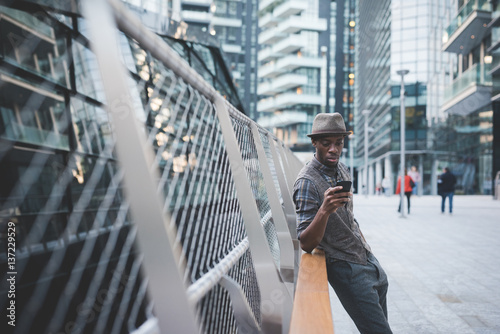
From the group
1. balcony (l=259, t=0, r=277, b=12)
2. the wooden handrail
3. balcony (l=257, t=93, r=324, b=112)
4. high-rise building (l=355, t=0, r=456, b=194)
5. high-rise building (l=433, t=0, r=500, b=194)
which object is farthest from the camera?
balcony (l=259, t=0, r=277, b=12)

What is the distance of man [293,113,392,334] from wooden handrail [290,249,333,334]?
122 millimetres

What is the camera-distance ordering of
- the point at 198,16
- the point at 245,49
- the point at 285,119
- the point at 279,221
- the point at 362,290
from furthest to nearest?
the point at 245,49, the point at 285,119, the point at 198,16, the point at 279,221, the point at 362,290

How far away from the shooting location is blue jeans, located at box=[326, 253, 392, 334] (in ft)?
7.59

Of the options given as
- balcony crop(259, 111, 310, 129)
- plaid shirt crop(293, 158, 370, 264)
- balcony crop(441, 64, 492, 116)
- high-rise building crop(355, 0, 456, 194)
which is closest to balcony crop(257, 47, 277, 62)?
balcony crop(259, 111, 310, 129)

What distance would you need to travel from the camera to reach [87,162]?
1152 centimetres

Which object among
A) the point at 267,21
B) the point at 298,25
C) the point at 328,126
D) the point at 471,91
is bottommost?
the point at 328,126

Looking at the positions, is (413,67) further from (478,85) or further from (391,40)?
(478,85)

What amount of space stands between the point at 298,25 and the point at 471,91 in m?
44.1

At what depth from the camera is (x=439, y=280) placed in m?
5.74

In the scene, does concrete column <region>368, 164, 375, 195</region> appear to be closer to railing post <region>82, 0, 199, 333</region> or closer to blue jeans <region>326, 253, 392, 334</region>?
blue jeans <region>326, 253, 392, 334</region>

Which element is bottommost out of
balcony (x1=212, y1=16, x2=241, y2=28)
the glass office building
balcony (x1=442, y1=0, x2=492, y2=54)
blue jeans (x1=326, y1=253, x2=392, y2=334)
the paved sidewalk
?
the paved sidewalk

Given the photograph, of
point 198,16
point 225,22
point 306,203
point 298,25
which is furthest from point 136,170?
point 298,25

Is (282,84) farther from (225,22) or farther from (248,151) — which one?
(248,151)

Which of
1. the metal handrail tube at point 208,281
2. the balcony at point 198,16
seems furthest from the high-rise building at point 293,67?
the metal handrail tube at point 208,281
